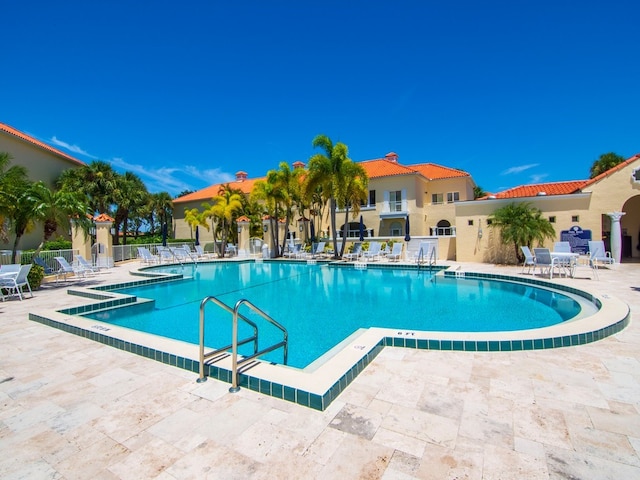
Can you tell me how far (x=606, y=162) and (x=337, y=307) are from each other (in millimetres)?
35764

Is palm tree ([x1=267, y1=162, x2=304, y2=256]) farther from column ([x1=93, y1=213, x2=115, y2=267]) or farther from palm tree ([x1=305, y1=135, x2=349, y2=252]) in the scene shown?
column ([x1=93, y1=213, x2=115, y2=267])

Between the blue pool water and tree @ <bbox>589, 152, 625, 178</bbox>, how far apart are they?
28633 millimetres

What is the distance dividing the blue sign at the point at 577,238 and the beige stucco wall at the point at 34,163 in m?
31.4

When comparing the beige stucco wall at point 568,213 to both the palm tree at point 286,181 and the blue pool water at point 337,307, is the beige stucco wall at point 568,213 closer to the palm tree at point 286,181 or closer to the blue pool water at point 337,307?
the blue pool water at point 337,307

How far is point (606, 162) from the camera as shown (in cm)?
3038

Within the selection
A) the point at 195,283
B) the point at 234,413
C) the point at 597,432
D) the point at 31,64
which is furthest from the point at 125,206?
the point at 597,432

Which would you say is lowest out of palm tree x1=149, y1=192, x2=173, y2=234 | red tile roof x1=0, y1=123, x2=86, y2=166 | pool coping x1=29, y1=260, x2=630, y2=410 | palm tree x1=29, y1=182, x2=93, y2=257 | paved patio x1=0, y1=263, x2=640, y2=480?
paved patio x1=0, y1=263, x2=640, y2=480

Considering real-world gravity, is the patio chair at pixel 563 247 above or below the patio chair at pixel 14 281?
above

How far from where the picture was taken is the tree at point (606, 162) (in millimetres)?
29703

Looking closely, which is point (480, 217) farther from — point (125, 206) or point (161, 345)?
point (125, 206)

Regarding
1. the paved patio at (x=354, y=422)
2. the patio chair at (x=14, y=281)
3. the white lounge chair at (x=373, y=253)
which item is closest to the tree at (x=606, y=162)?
the white lounge chair at (x=373, y=253)

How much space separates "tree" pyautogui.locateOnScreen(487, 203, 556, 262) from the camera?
15.6 m

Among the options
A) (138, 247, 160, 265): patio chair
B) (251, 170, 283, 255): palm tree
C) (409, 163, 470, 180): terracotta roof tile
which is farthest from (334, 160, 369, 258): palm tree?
(409, 163, 470, 180): terracotta roof tile

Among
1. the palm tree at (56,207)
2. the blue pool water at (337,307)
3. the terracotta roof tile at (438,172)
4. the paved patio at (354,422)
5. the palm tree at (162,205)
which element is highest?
the terracotta roof tile at (438,172)
